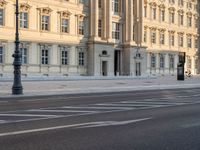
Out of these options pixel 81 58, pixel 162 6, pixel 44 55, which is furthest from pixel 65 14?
pixel 162 6

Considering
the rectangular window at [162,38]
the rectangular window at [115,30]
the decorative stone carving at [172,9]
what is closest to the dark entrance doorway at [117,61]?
the rectangular window at [115,30]

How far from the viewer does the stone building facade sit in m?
53.2

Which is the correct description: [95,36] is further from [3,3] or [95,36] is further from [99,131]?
[99,131]

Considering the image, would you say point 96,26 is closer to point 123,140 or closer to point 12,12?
point 12,12

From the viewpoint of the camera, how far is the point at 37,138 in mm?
9633

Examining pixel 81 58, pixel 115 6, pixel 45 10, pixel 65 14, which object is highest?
pixel 115 6

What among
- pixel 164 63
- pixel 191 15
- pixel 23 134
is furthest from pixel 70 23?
pixel 23 134

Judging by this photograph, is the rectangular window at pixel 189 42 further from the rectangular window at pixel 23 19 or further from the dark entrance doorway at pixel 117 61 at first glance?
the rectangular window at pixel 23 19

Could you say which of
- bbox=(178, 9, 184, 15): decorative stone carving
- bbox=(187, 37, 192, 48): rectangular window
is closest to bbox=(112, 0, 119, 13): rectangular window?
bbox=(178, 9, 184, 15): decorative stone carving

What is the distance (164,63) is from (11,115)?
66.6 meters

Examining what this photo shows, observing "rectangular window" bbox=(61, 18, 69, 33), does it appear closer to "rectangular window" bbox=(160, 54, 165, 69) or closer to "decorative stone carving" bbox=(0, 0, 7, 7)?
"decorative stone carving" bbox=(0, 0, 7, 7)

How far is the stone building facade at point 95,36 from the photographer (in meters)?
53.2

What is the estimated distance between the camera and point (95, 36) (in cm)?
6184

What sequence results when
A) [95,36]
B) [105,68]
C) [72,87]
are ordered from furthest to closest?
[105,68]
[95,36]
[72,87]
